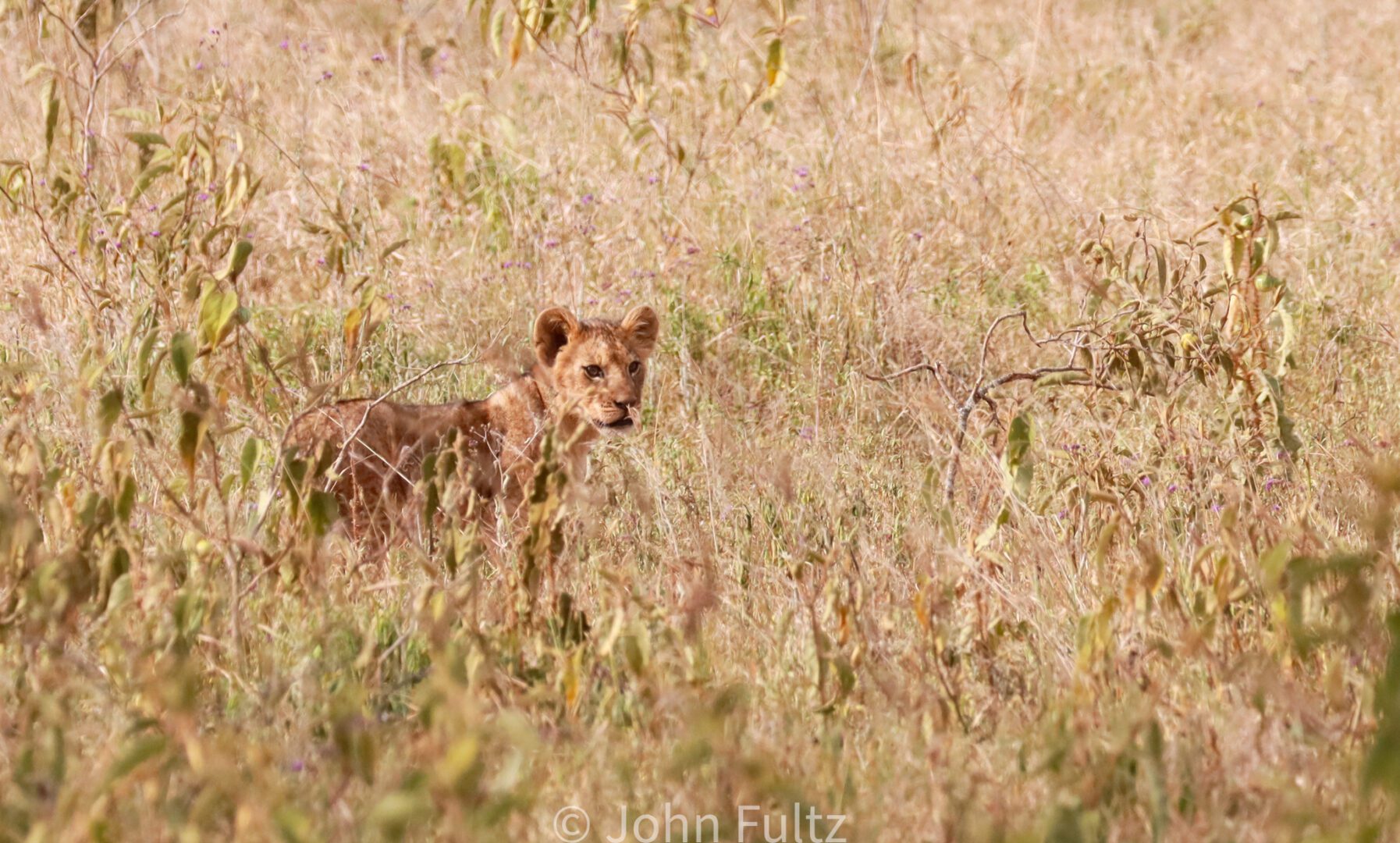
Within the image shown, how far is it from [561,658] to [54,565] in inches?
37.7

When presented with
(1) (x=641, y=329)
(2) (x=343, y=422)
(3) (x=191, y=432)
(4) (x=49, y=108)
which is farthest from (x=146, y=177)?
(1) (x=641, y=329)

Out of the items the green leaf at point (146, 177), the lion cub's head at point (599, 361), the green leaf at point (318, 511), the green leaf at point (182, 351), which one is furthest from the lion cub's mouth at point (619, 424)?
the green leaf at point (182, 351)

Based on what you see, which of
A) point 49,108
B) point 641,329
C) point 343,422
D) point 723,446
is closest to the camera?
point 49,108

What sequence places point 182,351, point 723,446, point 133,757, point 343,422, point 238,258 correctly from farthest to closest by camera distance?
point 723,446, point 343,422, point 238,258, point 182,351, point 133,757

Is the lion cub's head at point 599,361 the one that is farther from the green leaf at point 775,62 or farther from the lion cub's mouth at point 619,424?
the green leaf at point 775,62

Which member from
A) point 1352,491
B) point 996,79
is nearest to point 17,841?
point 1352,491

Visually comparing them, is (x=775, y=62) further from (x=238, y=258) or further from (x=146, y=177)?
(x=238, y=258)

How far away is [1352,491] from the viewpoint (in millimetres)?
4723

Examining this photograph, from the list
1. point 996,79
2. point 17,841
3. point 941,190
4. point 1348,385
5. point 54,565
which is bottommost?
point 17,841

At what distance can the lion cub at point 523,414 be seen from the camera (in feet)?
17.4

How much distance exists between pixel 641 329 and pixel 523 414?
1.87 ft

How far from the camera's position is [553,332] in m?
5.97

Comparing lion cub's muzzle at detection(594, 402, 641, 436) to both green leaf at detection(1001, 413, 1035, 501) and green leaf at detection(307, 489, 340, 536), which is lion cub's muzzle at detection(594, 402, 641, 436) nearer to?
green leaf at detection(1001, 413, 1035, 501)

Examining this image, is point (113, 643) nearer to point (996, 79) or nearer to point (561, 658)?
point (561, 658)
